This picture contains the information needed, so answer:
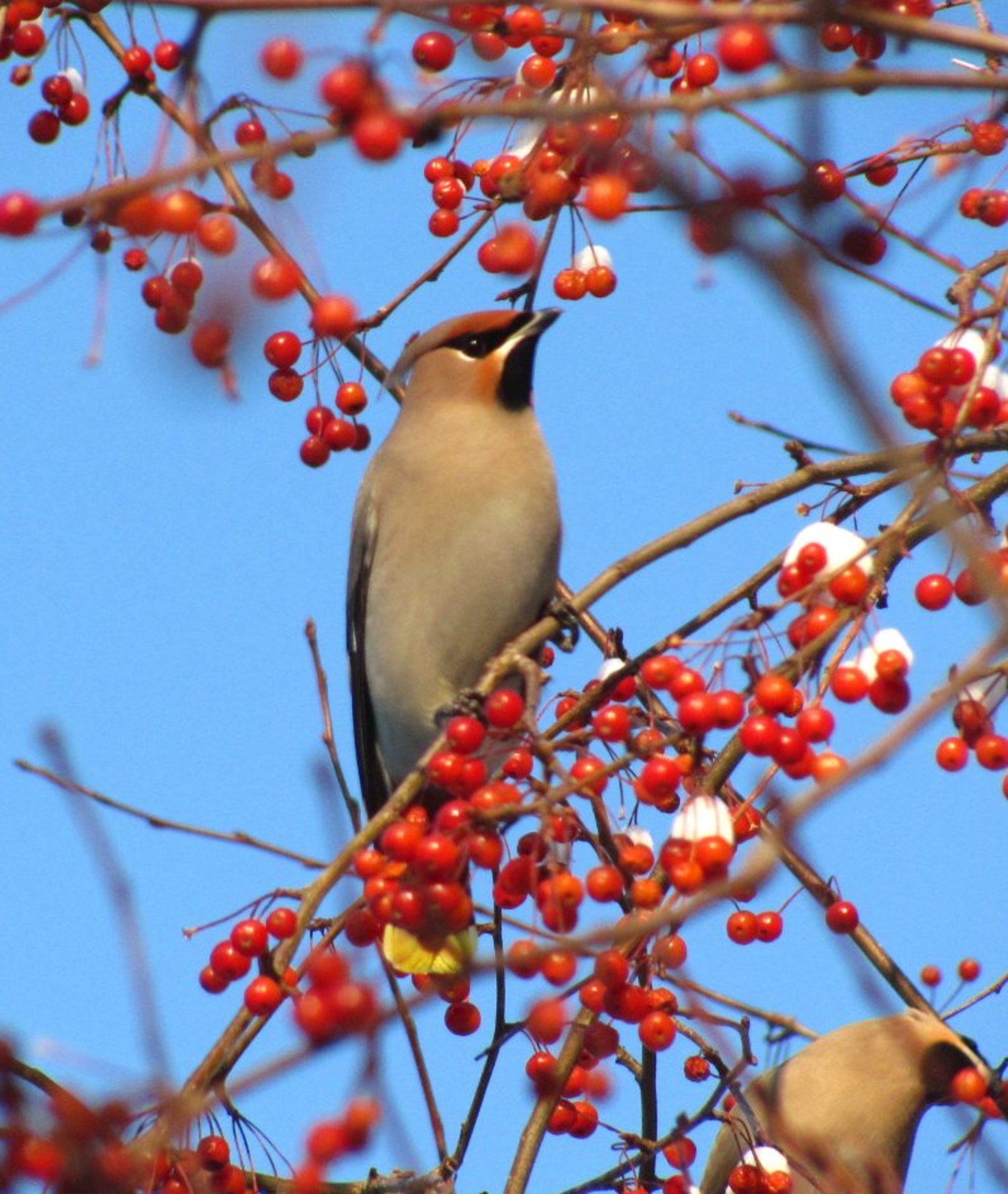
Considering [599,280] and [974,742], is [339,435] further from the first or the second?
[974,742]

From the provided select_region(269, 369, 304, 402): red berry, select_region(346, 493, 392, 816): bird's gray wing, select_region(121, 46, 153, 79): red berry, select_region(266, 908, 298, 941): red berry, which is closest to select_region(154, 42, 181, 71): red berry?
select_region(121, 46, 153, 79): red berry

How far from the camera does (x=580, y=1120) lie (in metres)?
3.51

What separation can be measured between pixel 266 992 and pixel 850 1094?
2525 millimetres

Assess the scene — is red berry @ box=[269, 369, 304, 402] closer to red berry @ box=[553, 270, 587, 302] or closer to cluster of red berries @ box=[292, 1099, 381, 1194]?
red berry @ box=[553, 270, 587, 302]

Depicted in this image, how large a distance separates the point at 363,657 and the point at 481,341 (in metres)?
0.95

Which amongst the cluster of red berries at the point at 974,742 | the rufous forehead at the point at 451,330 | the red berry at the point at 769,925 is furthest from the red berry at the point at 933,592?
the rufous forehead at the point at 451,330

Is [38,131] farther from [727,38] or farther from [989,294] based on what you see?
[727,38]

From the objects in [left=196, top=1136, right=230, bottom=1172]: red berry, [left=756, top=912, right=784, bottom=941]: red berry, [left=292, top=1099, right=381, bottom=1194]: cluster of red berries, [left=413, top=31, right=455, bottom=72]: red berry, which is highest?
[left=413, top=31, right=455, bottom=72]: red berry

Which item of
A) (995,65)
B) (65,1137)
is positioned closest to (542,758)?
(65,1137)

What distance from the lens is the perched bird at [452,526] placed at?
14.3ft

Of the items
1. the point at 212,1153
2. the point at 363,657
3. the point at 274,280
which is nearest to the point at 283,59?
the point at 274,280

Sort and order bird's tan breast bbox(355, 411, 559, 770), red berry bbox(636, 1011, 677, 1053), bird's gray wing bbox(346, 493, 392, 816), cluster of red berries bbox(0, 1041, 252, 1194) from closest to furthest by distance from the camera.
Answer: cluster of red berries bbox(0, 1041, 252, 1194), red berry bbox(636, 1011, 677, 1053), bird's tan breast bbox(355, 411, 559, 770), bird's gray wing bbox(346, 493, 392, 816)

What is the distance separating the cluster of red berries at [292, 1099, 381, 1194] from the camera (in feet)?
6.48

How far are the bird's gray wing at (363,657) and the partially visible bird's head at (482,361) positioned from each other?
0.37m
